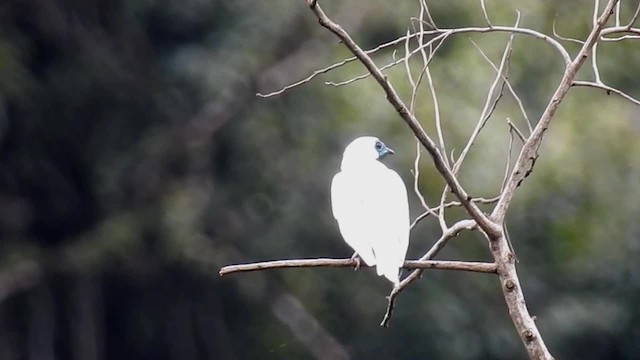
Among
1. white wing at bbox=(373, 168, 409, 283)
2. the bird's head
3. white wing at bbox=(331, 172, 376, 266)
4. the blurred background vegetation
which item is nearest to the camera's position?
white wing at bbox=(373, 168, 409, 283)

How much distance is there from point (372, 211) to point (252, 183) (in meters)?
7.24

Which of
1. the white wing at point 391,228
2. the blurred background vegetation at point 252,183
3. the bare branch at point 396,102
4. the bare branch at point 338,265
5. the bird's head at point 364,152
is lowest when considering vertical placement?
the bare branch at point 338,265

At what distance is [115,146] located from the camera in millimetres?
12352

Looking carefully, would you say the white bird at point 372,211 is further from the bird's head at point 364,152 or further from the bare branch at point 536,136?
the bare branch at point 536,136

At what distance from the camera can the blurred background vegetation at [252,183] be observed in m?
12.0

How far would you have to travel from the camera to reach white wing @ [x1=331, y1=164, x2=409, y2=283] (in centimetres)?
495

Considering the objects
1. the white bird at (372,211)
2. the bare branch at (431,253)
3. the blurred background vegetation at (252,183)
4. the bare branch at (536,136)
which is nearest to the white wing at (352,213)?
the white bird at (372,211)

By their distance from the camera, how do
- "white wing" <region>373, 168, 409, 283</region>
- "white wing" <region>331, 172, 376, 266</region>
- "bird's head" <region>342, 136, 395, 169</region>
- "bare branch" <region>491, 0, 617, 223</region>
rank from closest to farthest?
"bare branch" <region>491, 0, 617, 223</region>
"white wing" <region>373, 168, 409, 283</region>
"white wing" <region>331, 172, 376, 266</region>
"bird's head" <region>342, 136, 395, 169</region>

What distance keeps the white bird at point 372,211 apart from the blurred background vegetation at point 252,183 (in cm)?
590

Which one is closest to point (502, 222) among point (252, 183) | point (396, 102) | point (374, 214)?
point (396, 102)

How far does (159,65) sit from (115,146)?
714mm

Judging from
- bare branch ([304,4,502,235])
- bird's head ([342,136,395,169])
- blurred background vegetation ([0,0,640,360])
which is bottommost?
bare branch ([304,4,502,235])

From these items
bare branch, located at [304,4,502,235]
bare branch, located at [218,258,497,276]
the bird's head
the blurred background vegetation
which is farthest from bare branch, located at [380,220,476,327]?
the blurred background vegetation

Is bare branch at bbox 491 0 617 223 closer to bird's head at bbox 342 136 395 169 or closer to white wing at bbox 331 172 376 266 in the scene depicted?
white wing at bbox 331 172 376 266
